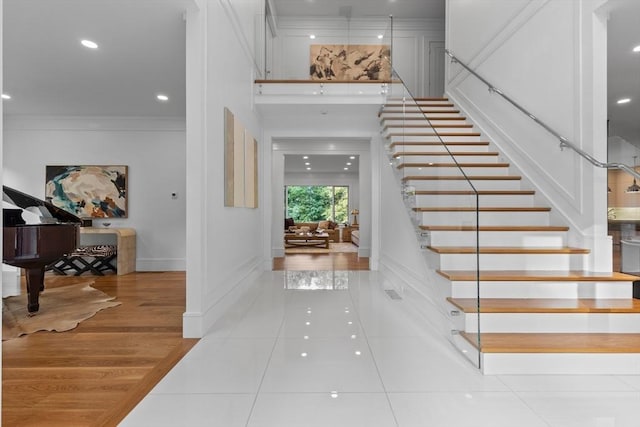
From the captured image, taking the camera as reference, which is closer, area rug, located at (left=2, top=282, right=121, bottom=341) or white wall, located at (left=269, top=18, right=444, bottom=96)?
area rug, located at (left=2, top=282, right=121, bottom=341)

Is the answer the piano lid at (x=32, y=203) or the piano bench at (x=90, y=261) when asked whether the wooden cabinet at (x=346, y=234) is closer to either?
the piano bench at (x=90, y=261)

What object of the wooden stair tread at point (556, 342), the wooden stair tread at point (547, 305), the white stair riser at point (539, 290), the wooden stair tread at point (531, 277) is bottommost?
the wooden stair tread at point (556, 342)

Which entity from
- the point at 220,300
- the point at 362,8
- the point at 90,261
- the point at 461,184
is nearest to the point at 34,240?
the point at 220,300

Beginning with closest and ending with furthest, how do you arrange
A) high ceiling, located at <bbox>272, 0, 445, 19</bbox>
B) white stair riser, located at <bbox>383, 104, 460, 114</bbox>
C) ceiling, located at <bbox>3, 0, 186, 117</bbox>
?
ceiling, located at <bbox>3, 0, 186, 117</bbox> → white stair riser, located at <bbox>383, 104, 460, 114</bbox> → high ceiling, located at <bbox>272, 0, 445, 19</bbox>

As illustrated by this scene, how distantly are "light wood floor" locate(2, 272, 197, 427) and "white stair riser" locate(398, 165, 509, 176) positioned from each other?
113 inches

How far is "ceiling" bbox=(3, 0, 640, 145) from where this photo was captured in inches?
123

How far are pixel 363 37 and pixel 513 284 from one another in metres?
7.02

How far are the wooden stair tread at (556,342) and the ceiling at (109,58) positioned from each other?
301 cm

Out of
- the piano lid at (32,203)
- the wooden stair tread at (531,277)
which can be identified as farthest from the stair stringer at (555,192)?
the piano lid at (32,203)

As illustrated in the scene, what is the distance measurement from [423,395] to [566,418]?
731 mm

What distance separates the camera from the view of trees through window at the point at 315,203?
15.6 meters

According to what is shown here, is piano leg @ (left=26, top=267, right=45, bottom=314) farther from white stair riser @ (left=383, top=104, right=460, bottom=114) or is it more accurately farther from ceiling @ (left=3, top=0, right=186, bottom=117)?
white stair riser @ (left=383, top=104, right=460, bottom=114)

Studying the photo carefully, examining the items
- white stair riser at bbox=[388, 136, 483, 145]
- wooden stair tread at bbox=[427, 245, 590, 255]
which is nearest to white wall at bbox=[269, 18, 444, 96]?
white stair riser at bbox=[388, 136, 483, 145]

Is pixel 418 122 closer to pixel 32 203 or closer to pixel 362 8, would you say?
pixel 32 203
